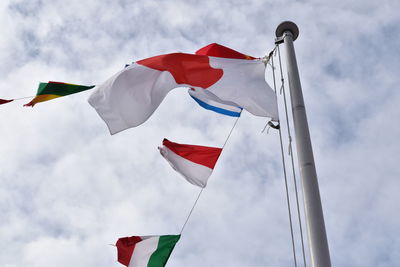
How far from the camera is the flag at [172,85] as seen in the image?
1089cm

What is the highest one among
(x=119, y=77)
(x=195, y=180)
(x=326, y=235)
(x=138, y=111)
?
(x=119, y=77)

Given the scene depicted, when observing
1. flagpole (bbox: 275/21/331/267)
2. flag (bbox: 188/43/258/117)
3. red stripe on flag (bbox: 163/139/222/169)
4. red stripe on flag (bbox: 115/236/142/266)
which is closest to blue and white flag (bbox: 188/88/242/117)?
flag (bbox: 188/43/258/117)

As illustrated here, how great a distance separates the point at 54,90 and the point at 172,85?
2.68m

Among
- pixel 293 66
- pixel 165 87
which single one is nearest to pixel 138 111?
pixel 165 87

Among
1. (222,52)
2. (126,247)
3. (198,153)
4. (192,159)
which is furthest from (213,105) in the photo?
(126,247)

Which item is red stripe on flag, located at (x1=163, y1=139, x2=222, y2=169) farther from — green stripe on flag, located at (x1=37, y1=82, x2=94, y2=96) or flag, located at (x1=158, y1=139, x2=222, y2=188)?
green stripe on flag, located at (x1=37, y1=82, x2=94, y2=96)

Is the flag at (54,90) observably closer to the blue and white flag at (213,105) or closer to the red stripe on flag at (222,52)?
the blue and white flag at (213,105)

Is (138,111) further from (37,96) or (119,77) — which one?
(37,96)

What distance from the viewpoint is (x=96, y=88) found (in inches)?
443

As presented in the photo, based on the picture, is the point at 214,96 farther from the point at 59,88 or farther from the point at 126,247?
the point at 126,247

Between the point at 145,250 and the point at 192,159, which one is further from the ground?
the point at 192,159

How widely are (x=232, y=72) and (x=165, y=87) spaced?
154cm

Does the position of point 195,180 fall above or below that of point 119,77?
below

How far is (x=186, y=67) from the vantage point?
461 inches
